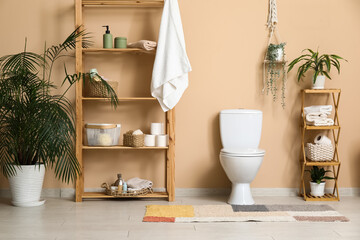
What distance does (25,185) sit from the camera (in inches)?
141

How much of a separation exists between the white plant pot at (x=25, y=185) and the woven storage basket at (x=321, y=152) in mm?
2283

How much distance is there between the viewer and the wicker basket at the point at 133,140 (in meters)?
3.74

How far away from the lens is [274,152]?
4090mm

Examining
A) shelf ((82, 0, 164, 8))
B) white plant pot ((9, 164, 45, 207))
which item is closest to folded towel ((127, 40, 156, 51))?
shelf ((82, 0, 164, 8))

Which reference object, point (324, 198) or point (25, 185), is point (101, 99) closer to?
point (25, 185)

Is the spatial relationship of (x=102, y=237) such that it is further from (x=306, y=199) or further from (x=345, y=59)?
(x=345, y=59)

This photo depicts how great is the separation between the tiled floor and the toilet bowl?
0.56m

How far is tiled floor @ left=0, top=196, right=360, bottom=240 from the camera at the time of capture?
281cm

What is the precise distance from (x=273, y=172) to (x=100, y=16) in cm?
209

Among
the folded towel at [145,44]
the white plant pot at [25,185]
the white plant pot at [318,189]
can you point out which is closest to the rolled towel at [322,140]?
the white plant pot at [318,189]

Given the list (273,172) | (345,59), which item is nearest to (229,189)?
(273,172)

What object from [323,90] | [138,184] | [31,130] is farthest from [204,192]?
[31,130]

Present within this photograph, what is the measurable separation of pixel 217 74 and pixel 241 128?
54 cm

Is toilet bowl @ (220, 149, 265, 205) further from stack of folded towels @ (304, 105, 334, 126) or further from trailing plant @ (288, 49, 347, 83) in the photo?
trailing plant @ (288, 49, 347, 83)
